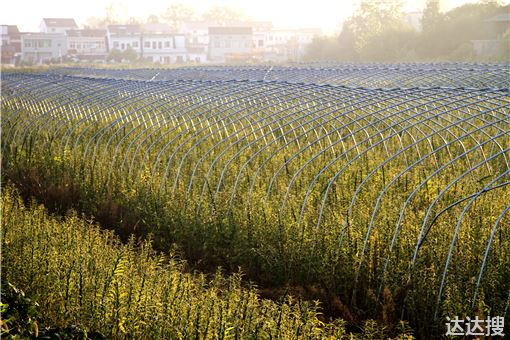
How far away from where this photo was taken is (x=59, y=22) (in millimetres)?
108938

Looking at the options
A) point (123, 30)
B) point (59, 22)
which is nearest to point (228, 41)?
point (123, 30)

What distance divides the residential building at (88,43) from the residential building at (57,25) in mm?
15902

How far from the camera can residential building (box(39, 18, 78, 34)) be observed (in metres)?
108

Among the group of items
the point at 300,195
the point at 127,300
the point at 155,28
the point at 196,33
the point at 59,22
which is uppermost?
the point at 59,22

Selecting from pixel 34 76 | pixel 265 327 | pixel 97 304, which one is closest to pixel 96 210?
pixel 97 304

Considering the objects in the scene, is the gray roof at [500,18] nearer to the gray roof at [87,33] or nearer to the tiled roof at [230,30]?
the tiled roof at [230,30]

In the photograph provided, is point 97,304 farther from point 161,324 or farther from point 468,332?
point 468,332

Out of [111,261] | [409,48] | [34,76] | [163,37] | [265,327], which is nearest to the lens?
[265,327]

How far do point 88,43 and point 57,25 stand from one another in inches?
719

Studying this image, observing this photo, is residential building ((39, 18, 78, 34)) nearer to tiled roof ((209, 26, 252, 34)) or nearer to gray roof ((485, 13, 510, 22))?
tiled roof ((209, 26, 252, 34))

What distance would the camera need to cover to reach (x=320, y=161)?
12289mm

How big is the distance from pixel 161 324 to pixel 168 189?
542 cm

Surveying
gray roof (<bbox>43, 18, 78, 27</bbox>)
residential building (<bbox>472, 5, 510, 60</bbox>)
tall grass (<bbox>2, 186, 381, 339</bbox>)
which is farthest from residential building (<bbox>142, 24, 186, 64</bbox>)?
tall grass (<bbox>2, 186, 381, 339</bbox>)

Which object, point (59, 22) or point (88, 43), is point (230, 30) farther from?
point (59, 22)
